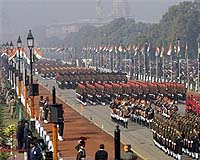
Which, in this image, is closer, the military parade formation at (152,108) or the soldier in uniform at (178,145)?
the soldier in uniform at (178,145)

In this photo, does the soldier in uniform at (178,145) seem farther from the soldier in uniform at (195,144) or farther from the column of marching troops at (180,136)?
the soldier in uniform at (195,144)

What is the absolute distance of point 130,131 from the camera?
32062 millimetres

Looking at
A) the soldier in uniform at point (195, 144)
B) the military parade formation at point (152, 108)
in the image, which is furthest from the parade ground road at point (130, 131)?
the soldier in uniform at point (195, 144)

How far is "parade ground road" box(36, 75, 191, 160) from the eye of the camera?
85.3 feet

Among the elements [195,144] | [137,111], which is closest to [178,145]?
[195,144]

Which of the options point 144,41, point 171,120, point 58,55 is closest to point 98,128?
point 171,120

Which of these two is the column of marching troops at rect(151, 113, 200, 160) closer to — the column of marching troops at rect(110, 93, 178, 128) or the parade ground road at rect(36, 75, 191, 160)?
the parade ground road at rect(36, 75, 191, 160)

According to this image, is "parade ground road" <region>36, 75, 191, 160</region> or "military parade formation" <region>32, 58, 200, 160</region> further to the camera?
"parade ground road" <region>36, 75, 191, 160</region>

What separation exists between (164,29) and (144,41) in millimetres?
9645

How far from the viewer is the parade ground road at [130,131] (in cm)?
2600

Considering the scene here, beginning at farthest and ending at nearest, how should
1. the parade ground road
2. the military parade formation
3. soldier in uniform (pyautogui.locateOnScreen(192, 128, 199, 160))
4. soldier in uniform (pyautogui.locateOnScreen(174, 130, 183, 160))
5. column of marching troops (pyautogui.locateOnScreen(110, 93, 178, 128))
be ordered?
column of marching troops (pyautogui.locateOnScreen(110, 93, 178, 128)) < the parade ground road < the military parade formation < soldier in uniform (pyautogui.locateOnScreen(174, 130, 183, 160)) < soldier in uniform (pyautogui.locateOnScreen(192, 128, 199, 160))

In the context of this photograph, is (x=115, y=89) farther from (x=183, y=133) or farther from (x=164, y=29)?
(x=164, y=29)

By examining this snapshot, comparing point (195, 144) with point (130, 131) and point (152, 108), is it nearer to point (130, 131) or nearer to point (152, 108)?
point (130, 131)

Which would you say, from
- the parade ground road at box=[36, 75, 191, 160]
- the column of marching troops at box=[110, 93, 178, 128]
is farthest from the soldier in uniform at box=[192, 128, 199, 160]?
the column of marching troops at box=[110, 93, 178, 128]
